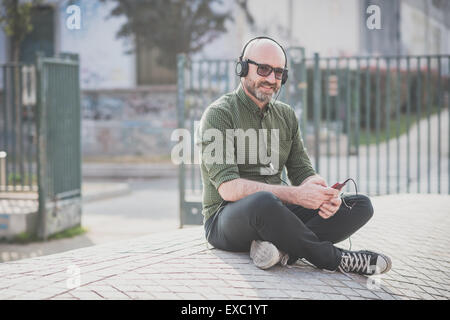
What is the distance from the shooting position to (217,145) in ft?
14.8

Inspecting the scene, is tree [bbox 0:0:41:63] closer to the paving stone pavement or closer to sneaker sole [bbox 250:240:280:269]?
the paving stone pavement

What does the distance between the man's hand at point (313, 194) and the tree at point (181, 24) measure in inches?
692

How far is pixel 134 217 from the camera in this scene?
10500 mm

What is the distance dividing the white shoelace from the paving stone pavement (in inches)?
2.3

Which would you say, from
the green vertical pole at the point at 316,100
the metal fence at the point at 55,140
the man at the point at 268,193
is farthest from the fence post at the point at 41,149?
the man at the point at 268,193

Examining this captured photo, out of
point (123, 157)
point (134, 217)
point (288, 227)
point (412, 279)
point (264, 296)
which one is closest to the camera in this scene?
point (264, 296)

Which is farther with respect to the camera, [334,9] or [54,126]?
[334,9]

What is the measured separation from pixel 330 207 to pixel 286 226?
12.1 inches

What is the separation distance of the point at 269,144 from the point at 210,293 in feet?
4.17

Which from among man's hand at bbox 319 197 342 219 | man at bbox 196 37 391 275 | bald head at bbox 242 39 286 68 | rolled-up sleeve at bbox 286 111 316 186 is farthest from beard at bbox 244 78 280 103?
man's hand at bbox 319 197 342 219

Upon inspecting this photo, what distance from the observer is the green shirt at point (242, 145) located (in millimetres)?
4508
